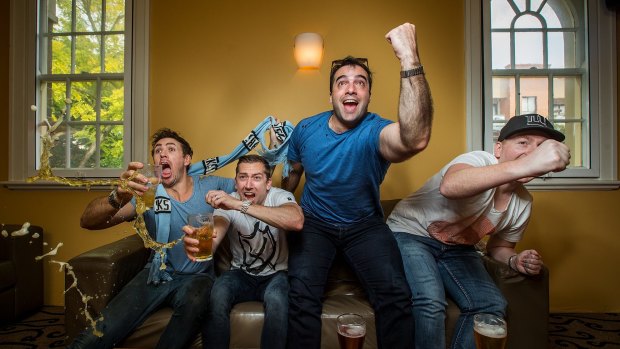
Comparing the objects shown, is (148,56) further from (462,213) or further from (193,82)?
(462,213)

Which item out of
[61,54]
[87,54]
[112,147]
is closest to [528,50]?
[112,147]

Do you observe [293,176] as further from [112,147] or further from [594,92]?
[594,92]

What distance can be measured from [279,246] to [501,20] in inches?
92.9

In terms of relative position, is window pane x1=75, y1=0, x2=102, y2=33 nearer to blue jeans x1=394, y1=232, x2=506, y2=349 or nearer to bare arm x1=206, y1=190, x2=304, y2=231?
bare arm x1=206, y1=190, x2=304, y2=231

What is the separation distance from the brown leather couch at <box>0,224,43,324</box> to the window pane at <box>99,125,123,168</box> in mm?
654

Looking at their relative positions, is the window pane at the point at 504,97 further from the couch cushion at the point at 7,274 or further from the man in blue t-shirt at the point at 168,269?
the couch cushion at the point at 7,274

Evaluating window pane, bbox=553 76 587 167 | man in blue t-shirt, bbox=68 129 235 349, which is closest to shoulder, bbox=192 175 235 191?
man in blue t-shirt, bbox=68 129 235 349

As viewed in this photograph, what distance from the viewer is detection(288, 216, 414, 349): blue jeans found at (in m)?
1.44

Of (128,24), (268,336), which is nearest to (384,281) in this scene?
(268,336)

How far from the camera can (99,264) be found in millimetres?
1586

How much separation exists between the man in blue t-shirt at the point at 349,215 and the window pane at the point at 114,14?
2.03 metres

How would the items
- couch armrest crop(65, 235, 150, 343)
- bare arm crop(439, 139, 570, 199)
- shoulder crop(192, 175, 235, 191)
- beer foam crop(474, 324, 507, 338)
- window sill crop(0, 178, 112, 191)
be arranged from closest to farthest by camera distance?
beer foam crop(474, 324, 507, 338) → bare arm crop(439, 139, 570, 199) → couch armrest crop(65, 235, 150, 343) → shoulder crop(192, 175, 235, 191) → window sill crop(0, 178, 112, 191)

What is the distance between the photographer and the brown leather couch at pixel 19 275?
7.51ft

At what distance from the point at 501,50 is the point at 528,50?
0.21 metres
